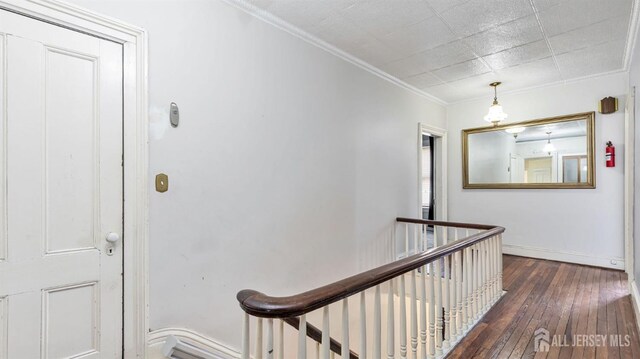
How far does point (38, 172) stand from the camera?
1.54 meters

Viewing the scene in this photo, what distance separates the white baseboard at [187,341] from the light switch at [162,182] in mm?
868

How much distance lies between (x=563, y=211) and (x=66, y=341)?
5.30m

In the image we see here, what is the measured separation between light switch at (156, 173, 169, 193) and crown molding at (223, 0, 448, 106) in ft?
4.52

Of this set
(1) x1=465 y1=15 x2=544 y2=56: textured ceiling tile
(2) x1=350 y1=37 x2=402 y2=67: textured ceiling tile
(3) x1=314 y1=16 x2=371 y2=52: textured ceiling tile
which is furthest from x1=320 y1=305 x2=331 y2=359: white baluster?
(1) x1=465 y1=15 x2=544 y2=56: textured ceiling tile

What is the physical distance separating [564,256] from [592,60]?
2.49 metres

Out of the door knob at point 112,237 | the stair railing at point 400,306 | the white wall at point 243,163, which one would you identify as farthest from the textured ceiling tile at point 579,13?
the door knob at point 112,237

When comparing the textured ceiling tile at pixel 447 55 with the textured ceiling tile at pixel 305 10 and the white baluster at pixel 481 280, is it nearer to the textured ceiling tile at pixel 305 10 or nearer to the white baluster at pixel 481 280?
the textured ceiling tile at pixel 305 10

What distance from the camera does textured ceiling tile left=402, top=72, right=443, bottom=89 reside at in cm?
391

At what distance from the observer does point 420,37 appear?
9.46ft

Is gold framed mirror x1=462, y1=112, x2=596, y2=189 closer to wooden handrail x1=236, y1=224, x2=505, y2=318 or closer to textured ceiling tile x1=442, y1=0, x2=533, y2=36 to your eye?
textured ceiling tile x1=442, y1=0, x2=533, y2=36

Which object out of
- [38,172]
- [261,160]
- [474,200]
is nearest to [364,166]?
[261,160]

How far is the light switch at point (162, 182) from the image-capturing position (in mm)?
1892

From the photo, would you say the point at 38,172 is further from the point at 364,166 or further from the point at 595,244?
the point at 595,244

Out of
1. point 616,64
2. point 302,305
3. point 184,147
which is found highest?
point 616,64
